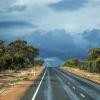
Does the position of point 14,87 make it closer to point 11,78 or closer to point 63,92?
point 63,92

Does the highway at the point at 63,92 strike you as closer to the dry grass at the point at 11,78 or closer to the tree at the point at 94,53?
the dry grass at the point at 11,78

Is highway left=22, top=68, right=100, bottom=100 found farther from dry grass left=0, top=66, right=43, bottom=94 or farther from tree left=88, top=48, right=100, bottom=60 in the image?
tree left=88, top=48, right=100, bottom=60

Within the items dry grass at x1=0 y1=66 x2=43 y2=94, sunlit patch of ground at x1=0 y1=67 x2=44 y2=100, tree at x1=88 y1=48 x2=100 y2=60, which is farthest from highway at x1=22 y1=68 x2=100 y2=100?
tree at x1=88 y1=48 x2=100 y2=60

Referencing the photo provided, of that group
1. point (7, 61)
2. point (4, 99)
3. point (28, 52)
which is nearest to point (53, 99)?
point (4, 99)

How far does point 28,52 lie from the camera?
7298 inches

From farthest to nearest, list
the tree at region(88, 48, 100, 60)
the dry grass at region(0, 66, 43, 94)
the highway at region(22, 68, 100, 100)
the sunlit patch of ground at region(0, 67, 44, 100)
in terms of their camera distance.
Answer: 1. the tree at region(88, 48, 100, 60)
2. the dry grass at region(0, 66, 43, 94)
3. the sunlit patch of ground at region(0, 67, 44, 100)
4. the highway at region(22, 68, 100, 100)

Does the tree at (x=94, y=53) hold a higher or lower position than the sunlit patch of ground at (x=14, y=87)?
higher

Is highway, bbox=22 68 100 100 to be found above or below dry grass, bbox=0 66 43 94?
below

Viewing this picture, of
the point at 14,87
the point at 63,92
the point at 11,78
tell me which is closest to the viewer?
the point at 63,92

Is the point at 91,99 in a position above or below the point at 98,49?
below

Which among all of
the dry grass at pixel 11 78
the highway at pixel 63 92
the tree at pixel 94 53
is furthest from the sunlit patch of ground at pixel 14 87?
the tree at pixel 94 53

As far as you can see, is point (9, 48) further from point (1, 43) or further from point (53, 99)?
point (53, 99)

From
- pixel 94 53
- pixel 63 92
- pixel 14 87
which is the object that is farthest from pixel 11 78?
pixel 94 53

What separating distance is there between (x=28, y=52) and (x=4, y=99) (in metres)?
156
